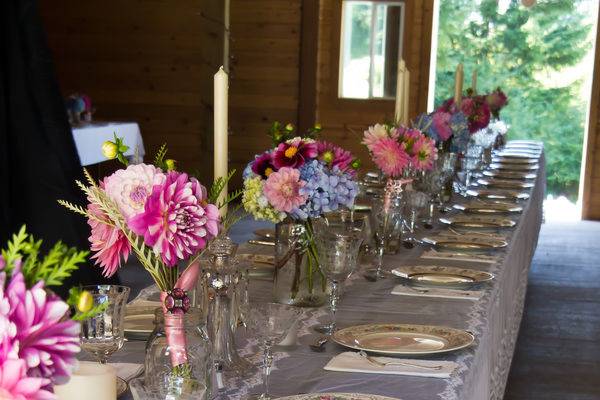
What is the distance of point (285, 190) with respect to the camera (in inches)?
74.2

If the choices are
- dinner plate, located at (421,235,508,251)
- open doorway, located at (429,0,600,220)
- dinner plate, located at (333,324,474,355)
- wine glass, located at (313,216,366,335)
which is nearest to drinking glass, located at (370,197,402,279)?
dinner plate, located at (421,235,508,251)

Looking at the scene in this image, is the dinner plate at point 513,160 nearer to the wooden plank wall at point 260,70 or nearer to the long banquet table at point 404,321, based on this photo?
the wooden plank wall at point 260,70

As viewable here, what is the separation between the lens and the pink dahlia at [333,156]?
1927 millimetres

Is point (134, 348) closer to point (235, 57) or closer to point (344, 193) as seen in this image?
point (344, 193)

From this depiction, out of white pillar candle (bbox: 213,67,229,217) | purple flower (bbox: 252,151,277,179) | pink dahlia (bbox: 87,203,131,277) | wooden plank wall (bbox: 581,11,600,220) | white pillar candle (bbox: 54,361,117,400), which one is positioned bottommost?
wooden plank wall (bbox: 581,11,600,220)

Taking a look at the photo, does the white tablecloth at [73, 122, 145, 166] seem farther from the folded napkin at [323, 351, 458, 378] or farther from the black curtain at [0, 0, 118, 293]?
the folded napkin at [323, 351, 458, 378]

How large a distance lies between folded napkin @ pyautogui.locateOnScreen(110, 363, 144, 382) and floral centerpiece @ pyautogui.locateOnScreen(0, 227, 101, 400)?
2.43 feet

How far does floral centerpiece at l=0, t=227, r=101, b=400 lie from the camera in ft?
2.30

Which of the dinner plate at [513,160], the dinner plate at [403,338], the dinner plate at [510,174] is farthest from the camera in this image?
the dinner plate at [513,160]

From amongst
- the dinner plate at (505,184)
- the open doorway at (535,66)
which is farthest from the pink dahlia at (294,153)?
the open doorway at (535,66)

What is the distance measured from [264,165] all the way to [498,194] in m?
2.33

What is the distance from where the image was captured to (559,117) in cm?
832

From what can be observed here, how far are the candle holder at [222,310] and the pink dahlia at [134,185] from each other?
Result: 0.27m

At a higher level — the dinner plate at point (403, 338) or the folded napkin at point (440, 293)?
the dinner plate at point (403, 338)
